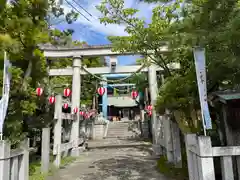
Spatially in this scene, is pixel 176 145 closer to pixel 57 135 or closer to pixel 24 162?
pixel 57 135

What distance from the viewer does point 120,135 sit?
780 inches

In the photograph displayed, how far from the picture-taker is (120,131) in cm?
2080

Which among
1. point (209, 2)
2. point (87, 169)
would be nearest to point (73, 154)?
point (87, 169)

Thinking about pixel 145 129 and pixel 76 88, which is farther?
pixel 145 129

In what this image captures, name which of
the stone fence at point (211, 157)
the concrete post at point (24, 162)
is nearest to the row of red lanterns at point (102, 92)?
the concrete post at point (24, 162)

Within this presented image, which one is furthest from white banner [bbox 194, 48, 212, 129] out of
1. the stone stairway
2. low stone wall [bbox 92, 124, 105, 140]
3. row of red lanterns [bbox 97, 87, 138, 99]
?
low stone wall [bbox 92, 124, 105, 140]

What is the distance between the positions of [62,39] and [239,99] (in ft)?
41.6

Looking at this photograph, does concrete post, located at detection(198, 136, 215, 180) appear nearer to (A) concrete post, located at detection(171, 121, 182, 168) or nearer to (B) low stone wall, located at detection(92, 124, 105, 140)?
(A) concrete post, located at detection(171, 121, 182, 168)

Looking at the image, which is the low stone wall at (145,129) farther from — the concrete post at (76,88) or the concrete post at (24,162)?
the concrete post at (24,162)

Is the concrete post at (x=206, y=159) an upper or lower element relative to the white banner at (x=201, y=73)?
lower

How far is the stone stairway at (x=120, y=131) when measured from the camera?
19.4 meters

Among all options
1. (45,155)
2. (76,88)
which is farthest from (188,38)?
(76,88)

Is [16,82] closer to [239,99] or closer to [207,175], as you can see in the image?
[207,175]

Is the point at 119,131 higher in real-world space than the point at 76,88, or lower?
lower
